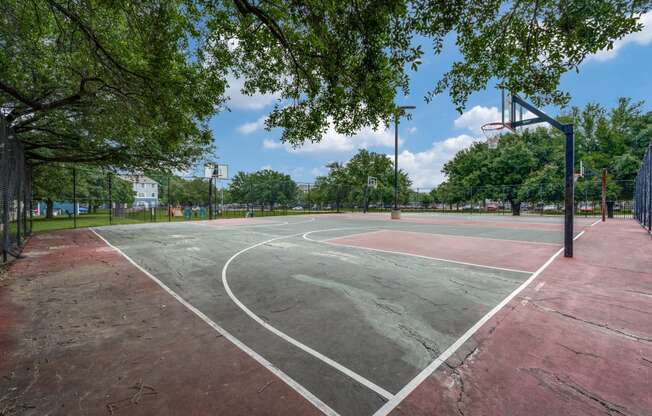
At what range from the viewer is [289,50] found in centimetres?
598

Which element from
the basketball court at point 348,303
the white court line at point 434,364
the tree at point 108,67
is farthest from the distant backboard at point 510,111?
the tree at point 108,67

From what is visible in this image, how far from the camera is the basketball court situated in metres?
3.02

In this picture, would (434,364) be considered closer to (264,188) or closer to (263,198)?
(263,198)

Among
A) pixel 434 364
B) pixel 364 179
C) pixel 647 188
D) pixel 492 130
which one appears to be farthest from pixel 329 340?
pixel 364 179

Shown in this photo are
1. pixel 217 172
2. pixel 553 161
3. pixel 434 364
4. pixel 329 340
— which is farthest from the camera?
pixel 553 161

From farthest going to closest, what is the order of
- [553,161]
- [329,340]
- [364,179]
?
[364,179]
[553,161]
[329,340]

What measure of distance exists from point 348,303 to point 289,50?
17.6 feet

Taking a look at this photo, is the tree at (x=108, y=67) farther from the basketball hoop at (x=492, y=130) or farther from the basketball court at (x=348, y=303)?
the basketball hoop at (x=492, y=130)

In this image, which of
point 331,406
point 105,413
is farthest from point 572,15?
point 105,413

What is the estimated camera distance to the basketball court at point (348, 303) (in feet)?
9.92

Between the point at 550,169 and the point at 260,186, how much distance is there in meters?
51.7

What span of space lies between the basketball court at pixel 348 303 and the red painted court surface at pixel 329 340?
0.09ft

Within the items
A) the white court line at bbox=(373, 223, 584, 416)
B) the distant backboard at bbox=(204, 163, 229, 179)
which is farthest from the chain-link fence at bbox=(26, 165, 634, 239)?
the white court line at bbox=(373, 223, 584, 416)

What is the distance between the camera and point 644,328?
13.3ft
